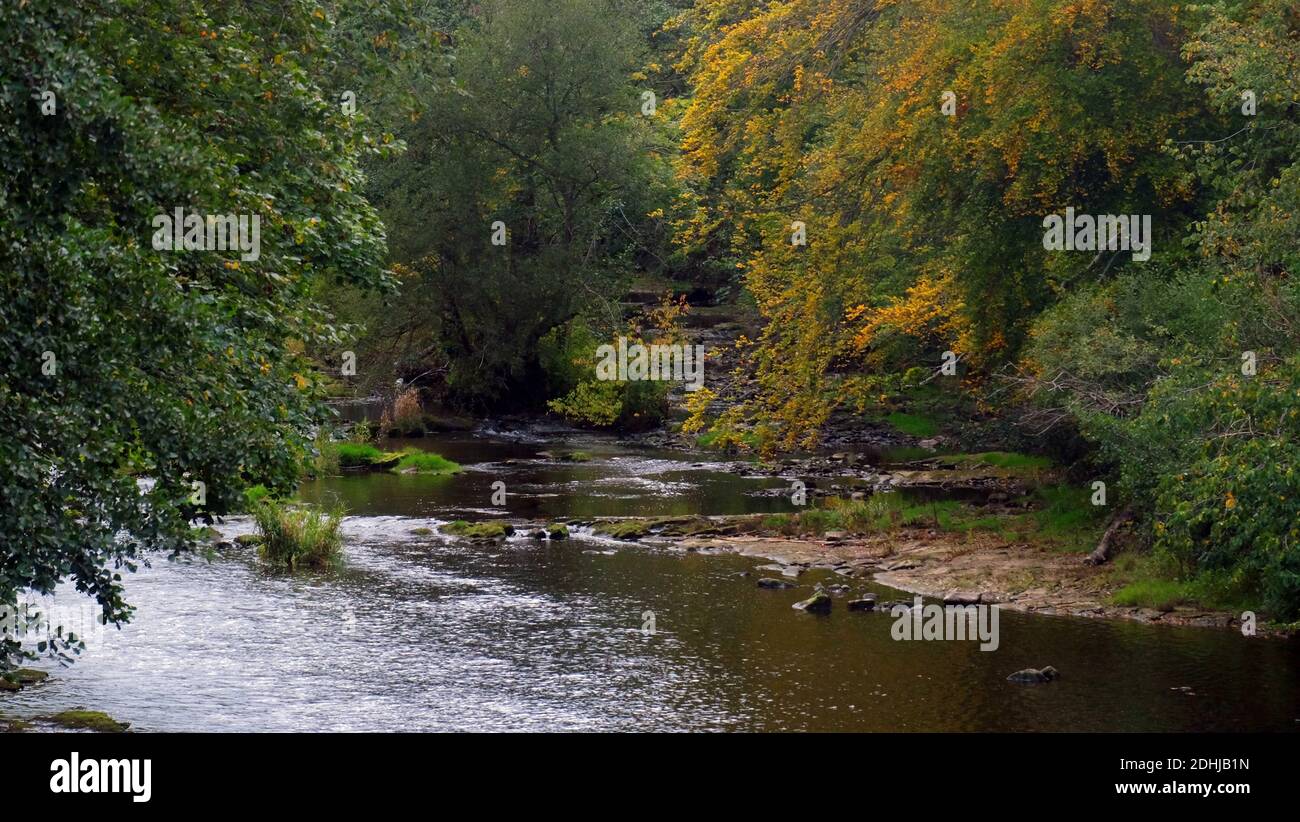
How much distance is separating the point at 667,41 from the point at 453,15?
15.6 metres

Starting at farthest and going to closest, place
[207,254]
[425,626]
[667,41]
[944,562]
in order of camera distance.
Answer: [667,41], [944,562], [425,626], [207,254]

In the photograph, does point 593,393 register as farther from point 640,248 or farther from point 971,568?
point 971,568

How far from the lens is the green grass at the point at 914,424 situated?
4241 cm

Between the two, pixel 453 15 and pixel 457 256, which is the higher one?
pixel 453 15

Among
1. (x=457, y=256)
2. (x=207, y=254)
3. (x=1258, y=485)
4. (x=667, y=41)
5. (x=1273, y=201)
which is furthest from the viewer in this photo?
(x=667, y=41)

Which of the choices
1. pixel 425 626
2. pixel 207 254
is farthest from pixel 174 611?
pixel 207 254

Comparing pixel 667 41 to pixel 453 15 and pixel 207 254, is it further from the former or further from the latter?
pixel 207 254

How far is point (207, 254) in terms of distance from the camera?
12.3m

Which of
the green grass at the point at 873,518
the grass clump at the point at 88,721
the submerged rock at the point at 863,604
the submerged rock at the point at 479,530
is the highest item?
the green grass at the point at 873,518

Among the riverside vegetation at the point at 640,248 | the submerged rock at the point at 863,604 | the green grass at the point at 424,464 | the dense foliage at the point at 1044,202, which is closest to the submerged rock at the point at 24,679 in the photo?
the riverside vegetation at the point at 640,248

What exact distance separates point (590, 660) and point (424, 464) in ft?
64.8

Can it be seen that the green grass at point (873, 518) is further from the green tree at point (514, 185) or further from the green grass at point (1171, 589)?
the green tree at point (514, 185)

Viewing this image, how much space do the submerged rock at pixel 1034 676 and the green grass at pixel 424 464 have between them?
71.9 ft

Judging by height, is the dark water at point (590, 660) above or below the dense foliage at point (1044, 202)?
below
